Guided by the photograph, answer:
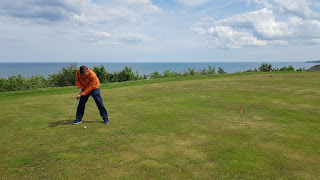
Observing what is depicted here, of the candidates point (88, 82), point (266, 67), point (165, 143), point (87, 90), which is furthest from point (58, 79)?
point (266, 67)

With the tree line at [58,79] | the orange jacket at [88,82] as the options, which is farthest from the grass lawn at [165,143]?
the tree line at [58,79]

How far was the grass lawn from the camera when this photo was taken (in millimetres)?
5160

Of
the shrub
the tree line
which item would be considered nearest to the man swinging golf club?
the tree line

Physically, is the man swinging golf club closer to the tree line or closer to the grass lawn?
the grass lawn

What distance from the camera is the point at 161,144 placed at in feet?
22.0

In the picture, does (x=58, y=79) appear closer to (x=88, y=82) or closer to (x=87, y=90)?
(x=88, y=82)

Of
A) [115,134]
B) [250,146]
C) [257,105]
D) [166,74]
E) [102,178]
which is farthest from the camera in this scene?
[166,74]

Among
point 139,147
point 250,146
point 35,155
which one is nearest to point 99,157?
point 139,147

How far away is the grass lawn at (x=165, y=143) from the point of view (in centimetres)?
516

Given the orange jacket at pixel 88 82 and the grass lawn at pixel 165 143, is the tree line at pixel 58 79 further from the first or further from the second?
the orange jacket at pixel 88 82

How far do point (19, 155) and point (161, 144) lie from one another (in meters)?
3.26

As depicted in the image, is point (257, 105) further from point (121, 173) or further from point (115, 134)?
point (121, 173)

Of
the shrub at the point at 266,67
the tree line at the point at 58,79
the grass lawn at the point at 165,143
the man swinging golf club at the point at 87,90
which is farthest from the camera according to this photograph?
the shrub at the point at 266,67

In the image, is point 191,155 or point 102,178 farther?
point 191,155
